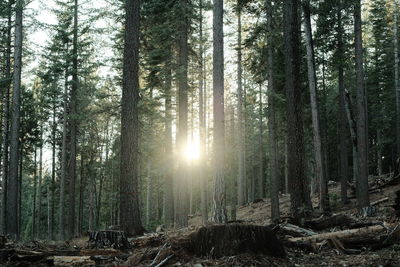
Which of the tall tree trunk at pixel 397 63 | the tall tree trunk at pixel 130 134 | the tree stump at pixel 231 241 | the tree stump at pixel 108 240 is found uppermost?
the tall tree trunk at pixel 397 63

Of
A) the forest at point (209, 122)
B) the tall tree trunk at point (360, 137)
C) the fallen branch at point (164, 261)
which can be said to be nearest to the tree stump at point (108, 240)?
the forest at point (209, 122)

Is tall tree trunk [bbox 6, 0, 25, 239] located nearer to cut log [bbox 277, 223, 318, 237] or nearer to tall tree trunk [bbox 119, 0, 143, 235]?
tall tree trunk [bbox 119, 0, 143, 235]

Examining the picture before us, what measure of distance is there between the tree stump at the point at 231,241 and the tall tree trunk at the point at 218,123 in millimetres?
4189

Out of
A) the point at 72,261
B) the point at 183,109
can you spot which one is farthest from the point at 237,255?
the point at 183,109

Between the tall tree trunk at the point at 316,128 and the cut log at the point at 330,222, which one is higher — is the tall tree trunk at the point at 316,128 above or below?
above

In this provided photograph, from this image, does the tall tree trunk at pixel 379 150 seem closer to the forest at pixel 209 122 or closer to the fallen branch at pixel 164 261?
the forest at pixel 209 122

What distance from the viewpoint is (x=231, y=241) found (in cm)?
577

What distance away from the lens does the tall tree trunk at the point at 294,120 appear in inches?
397

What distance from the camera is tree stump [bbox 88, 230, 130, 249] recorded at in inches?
311

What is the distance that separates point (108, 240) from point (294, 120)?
20.2ft

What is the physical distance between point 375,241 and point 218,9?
25.9 ft

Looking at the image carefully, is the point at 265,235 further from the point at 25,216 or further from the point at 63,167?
the point at 25,216

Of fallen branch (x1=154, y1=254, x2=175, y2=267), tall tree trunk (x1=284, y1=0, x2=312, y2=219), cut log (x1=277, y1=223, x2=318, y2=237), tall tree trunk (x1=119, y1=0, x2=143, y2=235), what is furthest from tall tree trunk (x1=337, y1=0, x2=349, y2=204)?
fallen branch (x1=154, y1=254, x2=175, y2=267)

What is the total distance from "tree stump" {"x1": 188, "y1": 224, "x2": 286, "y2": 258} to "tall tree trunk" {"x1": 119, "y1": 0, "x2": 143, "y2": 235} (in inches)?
178
